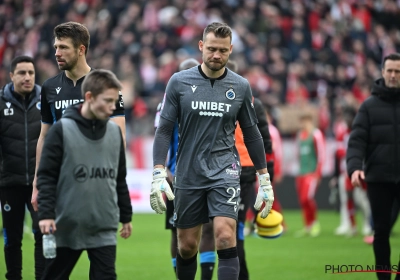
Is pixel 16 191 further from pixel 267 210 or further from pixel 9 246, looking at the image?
pixel 267 210

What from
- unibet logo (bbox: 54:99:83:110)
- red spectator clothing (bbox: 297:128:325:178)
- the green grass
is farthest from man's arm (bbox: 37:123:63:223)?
red spectator clothing (bbox: 297:128:325:178)

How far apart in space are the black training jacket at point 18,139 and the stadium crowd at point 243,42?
13.9 m

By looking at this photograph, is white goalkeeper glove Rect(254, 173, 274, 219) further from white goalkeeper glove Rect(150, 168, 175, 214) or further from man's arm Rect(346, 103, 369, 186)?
man's arm Rect(346, 103, 369, 186)

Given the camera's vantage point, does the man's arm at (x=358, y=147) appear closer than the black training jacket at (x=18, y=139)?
No

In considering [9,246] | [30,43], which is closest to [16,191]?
[9,246]

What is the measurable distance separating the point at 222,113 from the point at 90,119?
1.62 metres

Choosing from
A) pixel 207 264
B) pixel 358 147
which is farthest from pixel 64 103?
pixel 358 147

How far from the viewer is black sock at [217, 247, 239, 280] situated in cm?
717

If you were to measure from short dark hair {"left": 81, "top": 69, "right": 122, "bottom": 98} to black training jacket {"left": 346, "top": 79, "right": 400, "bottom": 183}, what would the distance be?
12.7ft

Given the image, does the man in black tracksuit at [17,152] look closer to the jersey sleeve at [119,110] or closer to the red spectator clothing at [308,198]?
the jersey sleeve at [119,110]

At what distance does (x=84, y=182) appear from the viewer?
6164mm

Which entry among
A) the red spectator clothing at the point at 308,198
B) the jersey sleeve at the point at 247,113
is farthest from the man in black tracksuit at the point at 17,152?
the red spectator clothing at the point at 308,198

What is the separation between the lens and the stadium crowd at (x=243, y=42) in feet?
80.4

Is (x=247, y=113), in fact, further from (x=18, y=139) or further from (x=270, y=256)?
(x=270, y=256)
